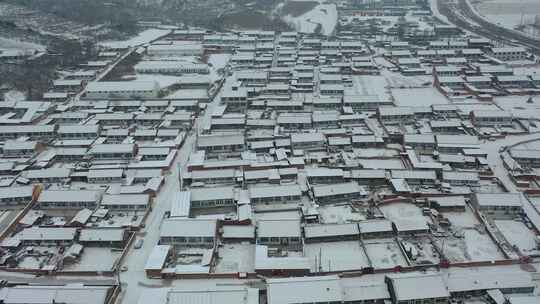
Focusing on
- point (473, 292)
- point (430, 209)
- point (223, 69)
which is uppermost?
point (223, 69)

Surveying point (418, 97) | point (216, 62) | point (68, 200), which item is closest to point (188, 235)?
point (68, 200)

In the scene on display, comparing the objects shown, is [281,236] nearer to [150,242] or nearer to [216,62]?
[150,242]

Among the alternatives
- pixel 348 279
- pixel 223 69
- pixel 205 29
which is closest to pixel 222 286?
pixel 348 279

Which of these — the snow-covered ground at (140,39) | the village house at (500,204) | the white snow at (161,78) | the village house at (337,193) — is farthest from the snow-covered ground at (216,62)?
the village house at (500,204)

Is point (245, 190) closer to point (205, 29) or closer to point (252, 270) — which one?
point (252, 270)

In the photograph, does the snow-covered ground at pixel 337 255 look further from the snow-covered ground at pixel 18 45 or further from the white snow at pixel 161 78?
the snow-covered ground at pixel 18 45
